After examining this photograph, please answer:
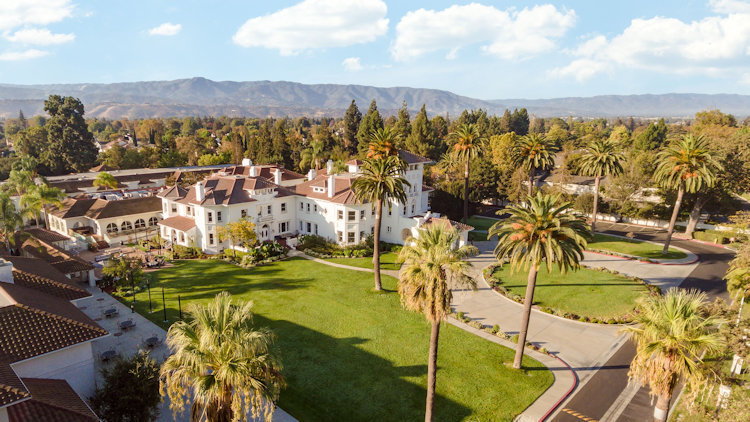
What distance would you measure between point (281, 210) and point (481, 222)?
3516cm

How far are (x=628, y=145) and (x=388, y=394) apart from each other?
141 meters

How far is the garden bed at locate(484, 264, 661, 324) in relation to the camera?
3562 centimetres

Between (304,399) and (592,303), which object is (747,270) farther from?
(304,399)

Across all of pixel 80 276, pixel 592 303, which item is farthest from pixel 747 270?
pixel 80 276

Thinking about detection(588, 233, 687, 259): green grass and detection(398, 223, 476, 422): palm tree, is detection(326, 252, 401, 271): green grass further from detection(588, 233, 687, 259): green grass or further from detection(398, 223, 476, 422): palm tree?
detection(588, 233, 687, 259): green grass

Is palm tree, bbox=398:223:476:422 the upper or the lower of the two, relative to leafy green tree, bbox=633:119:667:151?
lower

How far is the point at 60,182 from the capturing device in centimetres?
7444

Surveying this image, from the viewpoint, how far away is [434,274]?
18.7 meters

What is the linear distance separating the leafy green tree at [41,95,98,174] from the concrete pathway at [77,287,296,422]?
74194mm

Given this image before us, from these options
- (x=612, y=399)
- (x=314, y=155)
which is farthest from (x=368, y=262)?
(x=314, y=155)

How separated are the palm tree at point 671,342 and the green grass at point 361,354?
315 inches

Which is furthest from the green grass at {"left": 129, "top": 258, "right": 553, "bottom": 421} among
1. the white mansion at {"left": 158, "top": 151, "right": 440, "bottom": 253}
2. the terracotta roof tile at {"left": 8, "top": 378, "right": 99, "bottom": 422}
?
the white mansion at {"left": 158, "top": 151, "right": 440, "bottom": 253}

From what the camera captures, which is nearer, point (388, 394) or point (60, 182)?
point (388, 394)

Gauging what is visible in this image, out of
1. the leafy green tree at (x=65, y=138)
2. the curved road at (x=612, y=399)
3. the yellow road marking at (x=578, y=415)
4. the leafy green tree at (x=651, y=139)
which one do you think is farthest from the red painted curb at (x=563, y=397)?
the leafy green tree at (x=651, y=139)
